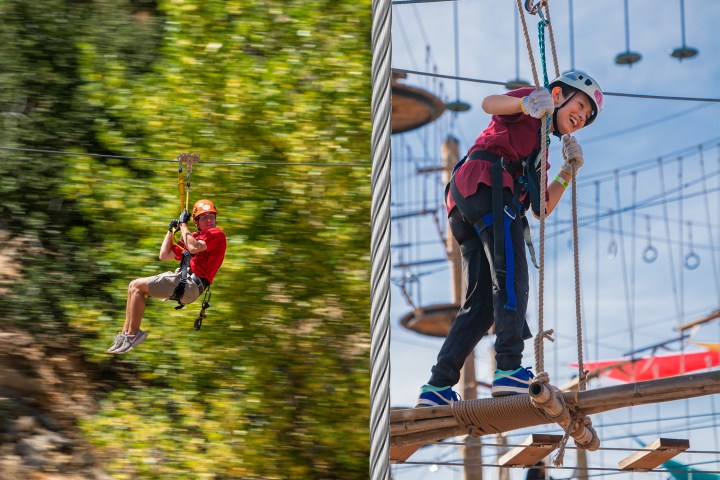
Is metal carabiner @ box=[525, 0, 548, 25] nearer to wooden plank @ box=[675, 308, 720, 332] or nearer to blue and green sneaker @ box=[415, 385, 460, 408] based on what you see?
blue and green sneaker @ box=[415, 385, 460, 408]

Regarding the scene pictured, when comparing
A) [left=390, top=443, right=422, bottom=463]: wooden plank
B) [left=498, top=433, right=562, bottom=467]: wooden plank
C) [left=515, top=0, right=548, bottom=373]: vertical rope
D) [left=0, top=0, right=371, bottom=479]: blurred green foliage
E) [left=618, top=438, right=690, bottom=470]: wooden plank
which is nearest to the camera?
[left=515, top=0, right=548, bottom=373]: vertical rope

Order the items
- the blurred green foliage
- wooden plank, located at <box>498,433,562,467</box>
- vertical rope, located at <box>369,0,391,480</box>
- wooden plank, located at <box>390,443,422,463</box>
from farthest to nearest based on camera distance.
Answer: the blurred green foliage, wooden plank, located at <box>498,433,562,467</box>, wooden plank, located at <box>390,443,422,463</box>, vertical rope, located at <box>369,0,391,480</box>

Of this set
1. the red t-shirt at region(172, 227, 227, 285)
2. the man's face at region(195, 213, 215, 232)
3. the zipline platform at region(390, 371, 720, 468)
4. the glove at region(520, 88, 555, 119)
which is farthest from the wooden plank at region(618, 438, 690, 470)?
the man's face at region(195, 213, 215, 232)

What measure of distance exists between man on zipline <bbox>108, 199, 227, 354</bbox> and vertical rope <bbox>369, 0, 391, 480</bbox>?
1769 millimetres

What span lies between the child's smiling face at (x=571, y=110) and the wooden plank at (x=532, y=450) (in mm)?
1752

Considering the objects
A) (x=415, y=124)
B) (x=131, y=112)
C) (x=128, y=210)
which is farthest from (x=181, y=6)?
(x=415, y=124)

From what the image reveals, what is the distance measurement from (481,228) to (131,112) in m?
2.97

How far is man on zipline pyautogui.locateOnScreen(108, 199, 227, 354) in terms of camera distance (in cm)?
604

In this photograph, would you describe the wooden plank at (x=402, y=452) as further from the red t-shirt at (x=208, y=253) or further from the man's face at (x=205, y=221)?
the man's face at (x=205, y=221)

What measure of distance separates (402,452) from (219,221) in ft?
6.39

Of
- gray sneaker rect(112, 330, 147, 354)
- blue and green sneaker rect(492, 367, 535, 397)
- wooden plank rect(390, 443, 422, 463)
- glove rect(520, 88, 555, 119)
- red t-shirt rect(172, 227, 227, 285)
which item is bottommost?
wooden plank rect(390, 443, 422, 463)

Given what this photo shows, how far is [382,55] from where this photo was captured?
4531 millimetres

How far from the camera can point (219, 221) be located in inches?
300

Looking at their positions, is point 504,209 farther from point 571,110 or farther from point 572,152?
point 571,110
